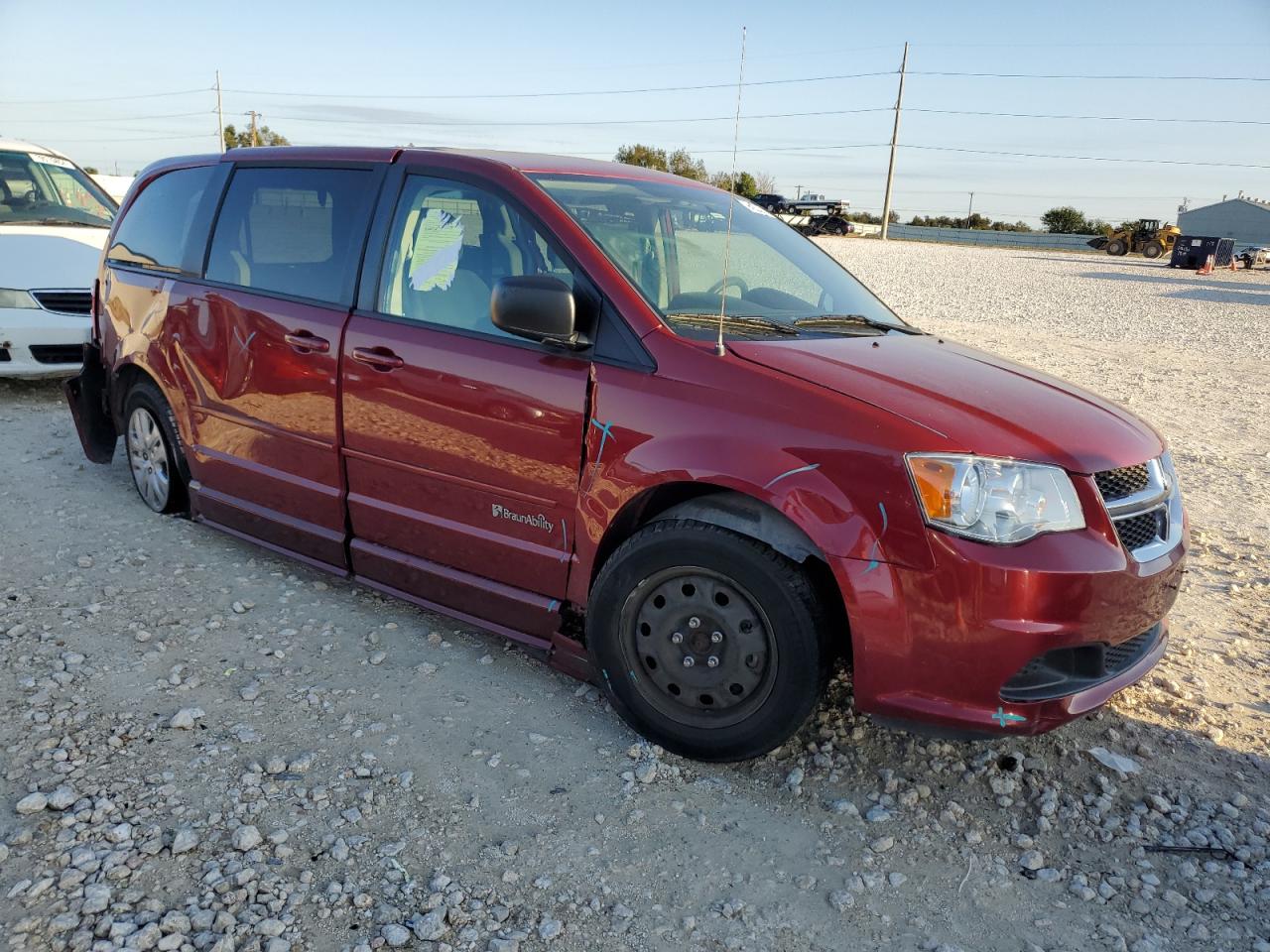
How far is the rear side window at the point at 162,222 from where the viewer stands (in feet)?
15.0

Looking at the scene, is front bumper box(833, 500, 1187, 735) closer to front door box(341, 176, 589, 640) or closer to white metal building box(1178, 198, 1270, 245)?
front door box(341, 176, 589, 640)

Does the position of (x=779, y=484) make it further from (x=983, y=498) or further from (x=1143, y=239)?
(x=1143, y=239)

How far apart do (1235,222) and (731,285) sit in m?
69.6

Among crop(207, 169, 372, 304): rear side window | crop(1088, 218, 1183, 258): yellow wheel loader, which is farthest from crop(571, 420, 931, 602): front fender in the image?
crop(1088, 218, 1183, 258): yellow wheel loader

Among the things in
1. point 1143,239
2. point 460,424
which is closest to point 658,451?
point 460,424

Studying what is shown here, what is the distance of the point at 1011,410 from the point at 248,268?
3.24 metres

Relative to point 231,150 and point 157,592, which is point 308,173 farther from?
point 157,592

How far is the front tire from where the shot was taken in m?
2.72

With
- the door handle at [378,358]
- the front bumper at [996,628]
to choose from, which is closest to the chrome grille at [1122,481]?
the front bumper at [996,628]

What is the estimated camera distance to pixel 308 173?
4.04m

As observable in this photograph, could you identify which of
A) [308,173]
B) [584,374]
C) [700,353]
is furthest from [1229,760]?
[308,173]

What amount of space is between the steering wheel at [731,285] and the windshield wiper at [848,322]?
234 millimetres

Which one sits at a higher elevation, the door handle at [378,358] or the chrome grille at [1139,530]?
the door handle at [378,358]

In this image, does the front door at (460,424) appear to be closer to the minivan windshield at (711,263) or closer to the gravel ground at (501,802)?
the minivan windshield at (711,263)
